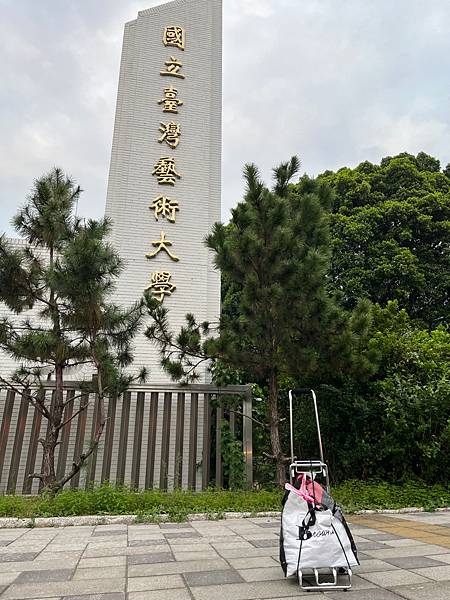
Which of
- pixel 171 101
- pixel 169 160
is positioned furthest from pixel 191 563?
pixel 171 101

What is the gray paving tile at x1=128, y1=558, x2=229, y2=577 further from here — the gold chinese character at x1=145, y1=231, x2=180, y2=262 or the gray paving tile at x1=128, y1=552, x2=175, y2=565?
the gold chinese character at x1=145, y1=231, x2=180, y2=262

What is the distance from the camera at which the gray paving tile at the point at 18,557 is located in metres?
2.30

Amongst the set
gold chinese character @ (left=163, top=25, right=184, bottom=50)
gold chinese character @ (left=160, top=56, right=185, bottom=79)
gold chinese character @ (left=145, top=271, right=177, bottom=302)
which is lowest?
gold chinese character @ (left=145, top=271, right=177, bottom=302)

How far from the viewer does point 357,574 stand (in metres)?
2.02

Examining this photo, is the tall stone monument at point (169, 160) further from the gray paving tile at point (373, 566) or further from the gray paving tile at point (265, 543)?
the gray paving tile at point (373, 566)

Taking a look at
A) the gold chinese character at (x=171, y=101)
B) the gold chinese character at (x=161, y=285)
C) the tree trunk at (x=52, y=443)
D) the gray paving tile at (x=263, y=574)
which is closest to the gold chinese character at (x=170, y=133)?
the gold chinese character at (x=171, y=101)

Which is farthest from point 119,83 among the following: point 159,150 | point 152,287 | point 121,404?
point 121,404

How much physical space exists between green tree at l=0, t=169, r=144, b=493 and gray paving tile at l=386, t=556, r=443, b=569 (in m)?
2.90

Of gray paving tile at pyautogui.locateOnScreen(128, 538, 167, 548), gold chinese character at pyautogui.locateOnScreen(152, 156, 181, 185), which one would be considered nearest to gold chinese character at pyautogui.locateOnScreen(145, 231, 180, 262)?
gold chinese character at pyautogui.locateOnScreen(152, 156, 181, 185)

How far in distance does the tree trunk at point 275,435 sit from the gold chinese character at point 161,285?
231 centimetres

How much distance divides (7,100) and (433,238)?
9.46 metres

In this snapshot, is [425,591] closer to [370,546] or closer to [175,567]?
[370,546]

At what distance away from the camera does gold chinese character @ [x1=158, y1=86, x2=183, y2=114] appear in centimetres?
734

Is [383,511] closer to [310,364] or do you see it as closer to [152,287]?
[310,364]
